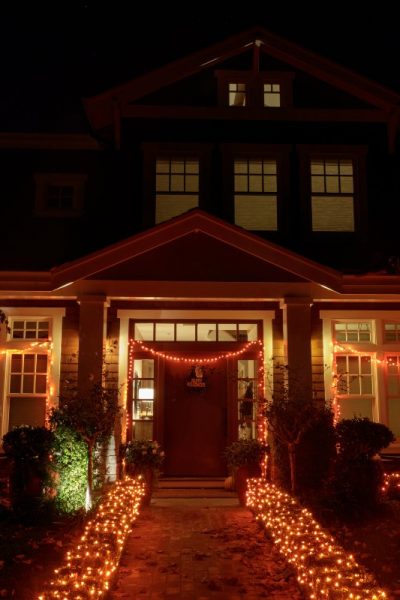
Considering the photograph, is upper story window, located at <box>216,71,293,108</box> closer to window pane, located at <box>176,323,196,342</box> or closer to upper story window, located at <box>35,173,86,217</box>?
upper story window, located at <box>35,173,86,217</box>

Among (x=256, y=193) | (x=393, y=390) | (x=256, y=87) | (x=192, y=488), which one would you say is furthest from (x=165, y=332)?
(x=256, y=87)

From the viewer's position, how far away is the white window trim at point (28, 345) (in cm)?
1088

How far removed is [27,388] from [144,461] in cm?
283

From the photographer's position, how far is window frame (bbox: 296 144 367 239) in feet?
40.3

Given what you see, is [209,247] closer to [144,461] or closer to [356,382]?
[144,461]

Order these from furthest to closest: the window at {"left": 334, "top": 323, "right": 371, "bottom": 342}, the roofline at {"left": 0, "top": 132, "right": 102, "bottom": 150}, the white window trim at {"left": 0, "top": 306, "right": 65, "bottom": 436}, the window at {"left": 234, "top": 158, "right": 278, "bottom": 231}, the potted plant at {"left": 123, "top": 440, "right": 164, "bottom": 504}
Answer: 1. the roofline at {"left": 0, "top": 132, "right": 102, "bottom": 150}
2. the window at {"left": 234, "top": 158, "right": 278, "bottom": 231}
3. the window at {"left": 334, "top": 323, "right": 371, "bottom": 342}
4. the white window trim at {"left": 0, "top": 306, "right": 65, "bottom": 436}
5. the potted plant at {"left": 123, "top": 440, "right": 164, "bottom": 504}

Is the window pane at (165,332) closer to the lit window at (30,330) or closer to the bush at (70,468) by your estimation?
the lit window at (30,330)

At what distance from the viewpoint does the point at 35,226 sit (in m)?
12.7

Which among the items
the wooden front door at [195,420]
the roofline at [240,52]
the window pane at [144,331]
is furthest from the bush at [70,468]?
the roofline at [240,52]

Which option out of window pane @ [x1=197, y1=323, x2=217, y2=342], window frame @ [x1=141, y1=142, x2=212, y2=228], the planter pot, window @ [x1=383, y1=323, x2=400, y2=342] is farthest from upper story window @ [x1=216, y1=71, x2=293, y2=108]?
the planter pot

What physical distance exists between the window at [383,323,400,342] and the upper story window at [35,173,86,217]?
6.49 meters

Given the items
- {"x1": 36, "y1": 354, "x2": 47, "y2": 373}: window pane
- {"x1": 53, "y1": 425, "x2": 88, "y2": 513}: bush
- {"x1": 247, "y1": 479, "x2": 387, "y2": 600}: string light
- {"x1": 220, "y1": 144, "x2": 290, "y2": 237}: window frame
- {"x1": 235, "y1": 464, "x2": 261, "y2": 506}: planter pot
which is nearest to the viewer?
{"x1": 247, "y1": 479, "x2": 387, "y2": 600}: string light

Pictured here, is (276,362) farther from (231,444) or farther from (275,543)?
(275,543)

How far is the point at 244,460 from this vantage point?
32.1ft
